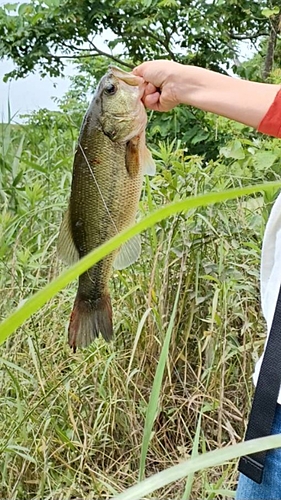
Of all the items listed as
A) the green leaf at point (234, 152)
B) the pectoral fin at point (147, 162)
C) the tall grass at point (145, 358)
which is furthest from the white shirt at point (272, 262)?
the green leaf at point (234, 152)

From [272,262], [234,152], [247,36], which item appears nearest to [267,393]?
[272,262]

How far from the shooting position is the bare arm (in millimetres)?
917

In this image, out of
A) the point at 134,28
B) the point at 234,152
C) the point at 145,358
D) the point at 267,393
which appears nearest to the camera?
the point at 267,393

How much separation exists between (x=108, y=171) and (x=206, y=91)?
0.19m

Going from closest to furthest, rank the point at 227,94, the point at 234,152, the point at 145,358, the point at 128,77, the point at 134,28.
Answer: the point at 227,94, the point at 128,77, the point at 145,358, the point at 234,152, the point at 134,28

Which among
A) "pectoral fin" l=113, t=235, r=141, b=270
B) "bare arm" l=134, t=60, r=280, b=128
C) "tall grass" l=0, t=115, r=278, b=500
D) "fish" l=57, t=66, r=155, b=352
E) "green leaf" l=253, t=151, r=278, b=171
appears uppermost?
"green leaf" l=253, t=151, r=278, b=171

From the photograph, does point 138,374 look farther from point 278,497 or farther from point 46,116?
point 46,116

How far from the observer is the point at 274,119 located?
2.89 ft

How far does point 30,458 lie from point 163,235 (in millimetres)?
700

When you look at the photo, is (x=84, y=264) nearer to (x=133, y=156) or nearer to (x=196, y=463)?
(x=196, y=463)

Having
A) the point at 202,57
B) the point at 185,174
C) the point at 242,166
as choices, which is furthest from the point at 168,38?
the point at 185,174

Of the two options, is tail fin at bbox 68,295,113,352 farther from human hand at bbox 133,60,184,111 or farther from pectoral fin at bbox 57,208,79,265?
human hand at bbox 133,60,184,111

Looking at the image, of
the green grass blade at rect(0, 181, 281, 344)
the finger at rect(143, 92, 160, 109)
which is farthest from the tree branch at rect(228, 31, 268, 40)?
the green grass blade at rect(0, 181, 281, 344)

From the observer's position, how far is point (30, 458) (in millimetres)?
1607
